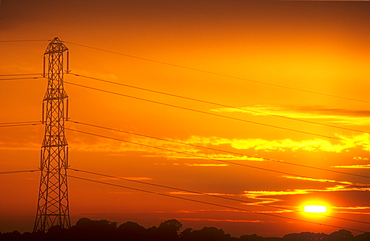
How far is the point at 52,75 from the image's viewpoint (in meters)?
28.0

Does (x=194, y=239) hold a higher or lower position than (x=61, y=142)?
lower

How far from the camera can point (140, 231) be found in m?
43.4

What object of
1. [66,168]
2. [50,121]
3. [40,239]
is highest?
[50,121]

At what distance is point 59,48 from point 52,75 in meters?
1.06

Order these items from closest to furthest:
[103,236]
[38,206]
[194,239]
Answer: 1. [38,206]
2. [103,236]
3. [194,239]

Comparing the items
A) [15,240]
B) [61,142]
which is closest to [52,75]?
[61,142]

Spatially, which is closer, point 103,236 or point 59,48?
point 59,48

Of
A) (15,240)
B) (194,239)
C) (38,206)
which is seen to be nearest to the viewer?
(38,206)

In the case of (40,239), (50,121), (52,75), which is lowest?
(40,239)

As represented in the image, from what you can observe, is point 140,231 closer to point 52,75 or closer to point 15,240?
point 15,240

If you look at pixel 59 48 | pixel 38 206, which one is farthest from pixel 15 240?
pixel 59 48

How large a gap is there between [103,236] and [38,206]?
11.7 meters

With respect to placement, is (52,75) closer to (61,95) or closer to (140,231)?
(61,95)

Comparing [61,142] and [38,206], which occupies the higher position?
[61,142]
